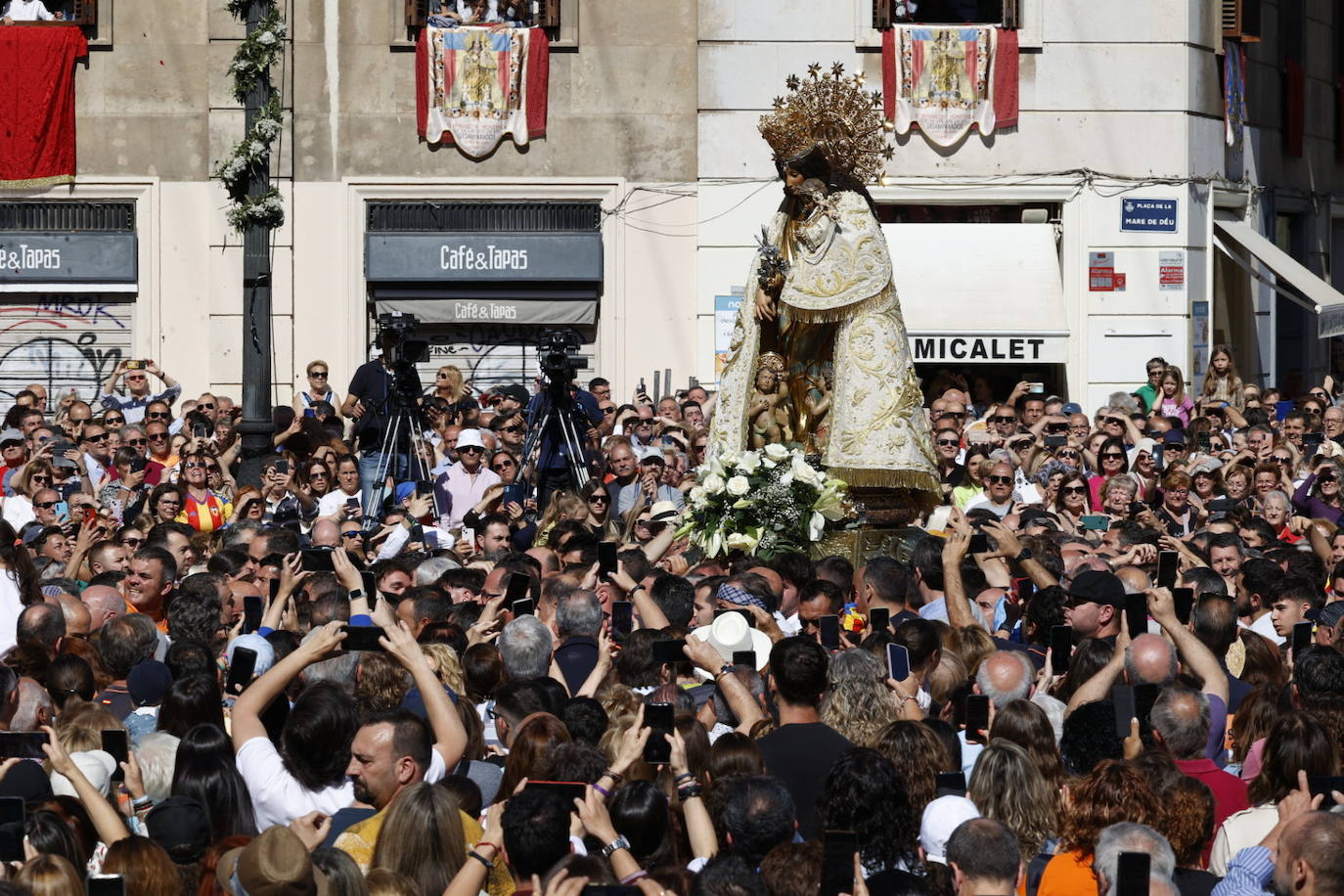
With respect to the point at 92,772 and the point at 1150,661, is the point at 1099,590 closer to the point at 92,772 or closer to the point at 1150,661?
the point at 1150,661

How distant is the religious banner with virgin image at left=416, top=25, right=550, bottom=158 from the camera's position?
2086cm

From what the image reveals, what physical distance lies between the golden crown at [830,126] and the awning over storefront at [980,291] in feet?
26.6

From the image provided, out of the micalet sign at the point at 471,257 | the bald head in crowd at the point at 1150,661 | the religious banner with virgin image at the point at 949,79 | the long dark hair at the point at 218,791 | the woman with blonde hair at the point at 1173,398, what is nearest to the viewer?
the long dark hair at the point at 218,791

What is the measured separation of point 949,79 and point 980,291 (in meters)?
2.06

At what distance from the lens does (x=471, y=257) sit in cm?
2092

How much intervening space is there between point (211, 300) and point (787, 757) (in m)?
15.7

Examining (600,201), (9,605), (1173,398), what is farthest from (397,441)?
(1173,398)

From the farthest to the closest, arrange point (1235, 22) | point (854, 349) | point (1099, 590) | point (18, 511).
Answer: point (1235, 22) → point (18, 511) → point (854, 349) → point (1099, 590)

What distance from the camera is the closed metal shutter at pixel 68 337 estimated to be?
70.2ft

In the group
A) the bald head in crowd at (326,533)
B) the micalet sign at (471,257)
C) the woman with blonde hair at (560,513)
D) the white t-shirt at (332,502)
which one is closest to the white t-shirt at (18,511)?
the white t-shirt at (332,502)

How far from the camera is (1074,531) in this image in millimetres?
12008

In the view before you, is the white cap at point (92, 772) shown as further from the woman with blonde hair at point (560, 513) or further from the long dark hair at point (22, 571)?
the woman with blonde hair at point (560, 513)

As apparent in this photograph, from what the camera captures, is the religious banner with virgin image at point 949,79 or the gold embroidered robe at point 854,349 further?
the religious banner with virgin image at point 949,79

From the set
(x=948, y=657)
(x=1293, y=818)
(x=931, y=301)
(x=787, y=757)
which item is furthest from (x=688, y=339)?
(x=1293, y=818)
